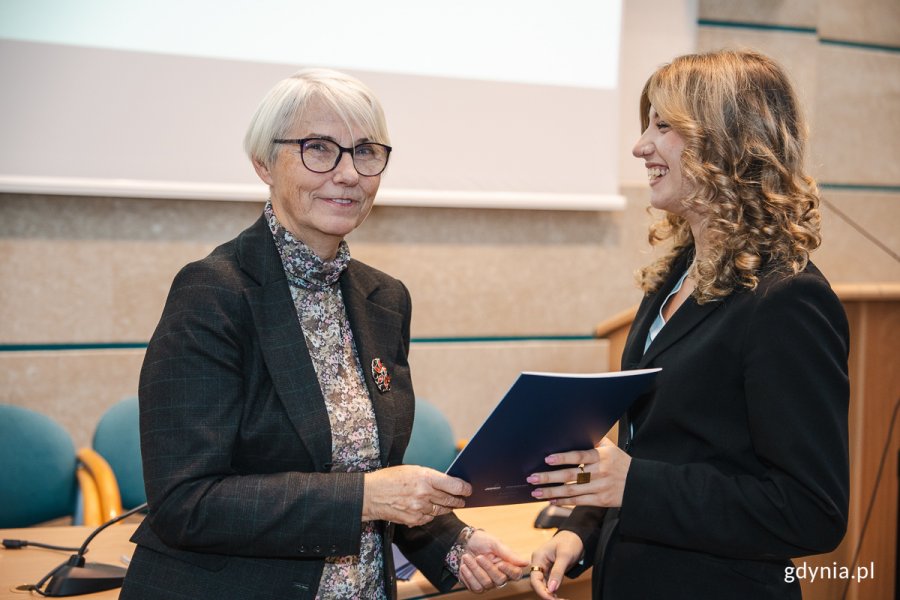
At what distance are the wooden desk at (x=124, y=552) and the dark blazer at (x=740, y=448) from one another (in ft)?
1.66

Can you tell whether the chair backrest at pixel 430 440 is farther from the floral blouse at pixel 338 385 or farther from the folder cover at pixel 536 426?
the folder cover at pixel 536 426

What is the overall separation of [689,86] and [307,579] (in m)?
1.20

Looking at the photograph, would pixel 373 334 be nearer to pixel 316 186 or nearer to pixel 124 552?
pixel 316 186

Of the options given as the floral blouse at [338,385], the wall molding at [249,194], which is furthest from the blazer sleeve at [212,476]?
the wall molding at [249,194]

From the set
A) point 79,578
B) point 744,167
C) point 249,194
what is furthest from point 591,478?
point 249,194

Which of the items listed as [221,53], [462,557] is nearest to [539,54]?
[221,53]

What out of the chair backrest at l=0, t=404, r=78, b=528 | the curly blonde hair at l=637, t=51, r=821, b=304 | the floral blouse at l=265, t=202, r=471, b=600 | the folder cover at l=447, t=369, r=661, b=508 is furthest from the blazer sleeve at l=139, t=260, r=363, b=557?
the chair backrest at l=0, t=404, r=78, b=528

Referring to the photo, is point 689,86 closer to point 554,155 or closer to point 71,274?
point 554,155

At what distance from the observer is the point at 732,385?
4.99ft

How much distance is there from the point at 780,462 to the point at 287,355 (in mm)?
910

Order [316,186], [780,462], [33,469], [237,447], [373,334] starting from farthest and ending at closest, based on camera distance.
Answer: [33,469]
[373,334]
[316,186]
[237,447]
[780,462]

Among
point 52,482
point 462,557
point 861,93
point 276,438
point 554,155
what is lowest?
point 52,482

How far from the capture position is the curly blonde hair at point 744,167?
1.58m

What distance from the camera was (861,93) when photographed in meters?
4.68
